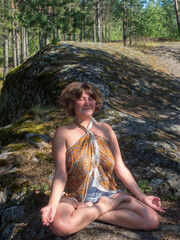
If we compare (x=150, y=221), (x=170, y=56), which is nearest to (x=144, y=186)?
(x=150, y=221)

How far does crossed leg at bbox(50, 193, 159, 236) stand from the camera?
204cm

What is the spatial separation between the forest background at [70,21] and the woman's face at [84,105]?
152 inches

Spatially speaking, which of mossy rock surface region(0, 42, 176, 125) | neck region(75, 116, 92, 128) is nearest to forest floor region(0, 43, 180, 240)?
neck region(75, 116, 92, 128)

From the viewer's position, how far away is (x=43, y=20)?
19.2ft

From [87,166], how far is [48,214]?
0.66 meters

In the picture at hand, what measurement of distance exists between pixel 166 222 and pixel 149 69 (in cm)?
842

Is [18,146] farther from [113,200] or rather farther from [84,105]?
[113,200]

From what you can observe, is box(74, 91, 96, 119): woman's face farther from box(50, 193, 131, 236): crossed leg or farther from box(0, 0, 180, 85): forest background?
box(0, 0, 180, 85): forest background

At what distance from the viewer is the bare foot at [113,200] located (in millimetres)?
2227

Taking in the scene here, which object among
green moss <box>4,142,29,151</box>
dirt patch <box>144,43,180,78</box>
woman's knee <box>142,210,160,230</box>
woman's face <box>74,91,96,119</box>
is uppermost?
dirt patch <box>144,43,180,78</box>

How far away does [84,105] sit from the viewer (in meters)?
2.53

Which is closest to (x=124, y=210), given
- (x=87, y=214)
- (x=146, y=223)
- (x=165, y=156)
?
(x=146, y=223)

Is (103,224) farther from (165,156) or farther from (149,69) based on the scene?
(149,69)

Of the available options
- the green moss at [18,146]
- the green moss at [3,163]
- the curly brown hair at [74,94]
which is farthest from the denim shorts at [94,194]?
the green moss at [18,146]
